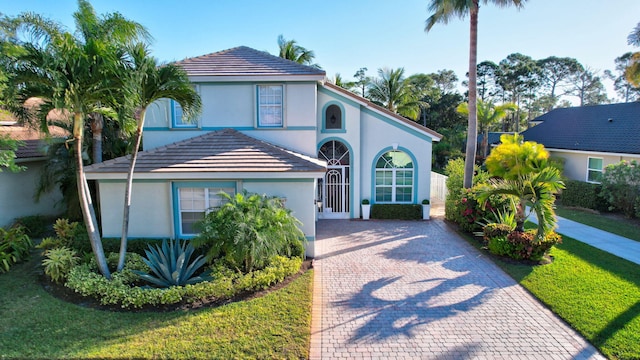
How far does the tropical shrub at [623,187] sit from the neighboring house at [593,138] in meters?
0.88

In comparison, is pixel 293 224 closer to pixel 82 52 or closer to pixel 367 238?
pixel 367 238

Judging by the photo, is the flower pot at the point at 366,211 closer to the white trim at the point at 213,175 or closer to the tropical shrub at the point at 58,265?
the white trim at the point at 213,175

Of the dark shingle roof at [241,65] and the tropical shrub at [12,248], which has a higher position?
the dark shingle roof at [241,65]

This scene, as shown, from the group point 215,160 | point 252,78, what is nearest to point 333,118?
point 252,78

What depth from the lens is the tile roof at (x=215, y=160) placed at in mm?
11188

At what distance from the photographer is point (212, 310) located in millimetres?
8008

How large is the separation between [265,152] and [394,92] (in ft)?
62.2

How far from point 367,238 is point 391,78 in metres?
18.1

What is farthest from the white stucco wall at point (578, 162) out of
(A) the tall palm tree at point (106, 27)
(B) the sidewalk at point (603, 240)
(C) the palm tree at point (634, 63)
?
(A) the tall palm tree at point (106, 27)

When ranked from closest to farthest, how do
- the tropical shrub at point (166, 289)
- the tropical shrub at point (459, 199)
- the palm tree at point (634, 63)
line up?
the tropical shrub at point (166, 289), the tropical shrub at point (459, 199), the palm tree at point (634, 63)

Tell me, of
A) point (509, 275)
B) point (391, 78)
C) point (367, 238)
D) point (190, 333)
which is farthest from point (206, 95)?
point (391, 78)

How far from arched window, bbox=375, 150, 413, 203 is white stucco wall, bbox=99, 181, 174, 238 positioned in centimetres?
931

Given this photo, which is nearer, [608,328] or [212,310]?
[608,328]

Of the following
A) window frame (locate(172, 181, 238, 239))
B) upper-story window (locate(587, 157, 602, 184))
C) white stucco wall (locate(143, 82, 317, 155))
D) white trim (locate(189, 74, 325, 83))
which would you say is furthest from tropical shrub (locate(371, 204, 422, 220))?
upper-story window (locate(587, 157, 602, 184))
